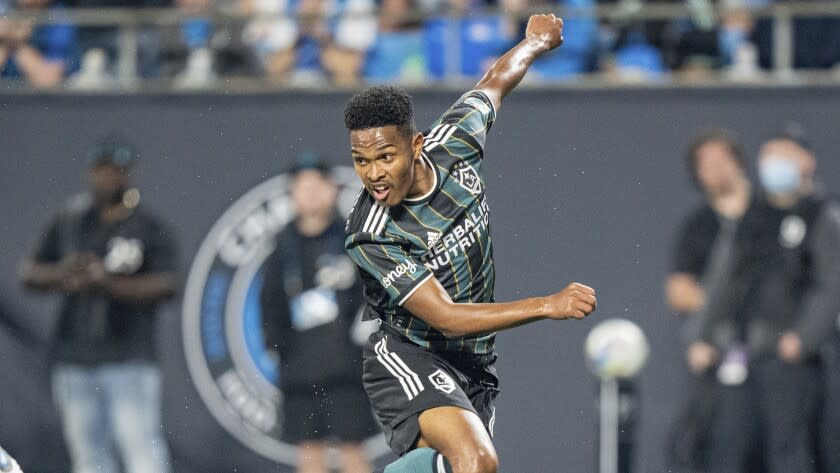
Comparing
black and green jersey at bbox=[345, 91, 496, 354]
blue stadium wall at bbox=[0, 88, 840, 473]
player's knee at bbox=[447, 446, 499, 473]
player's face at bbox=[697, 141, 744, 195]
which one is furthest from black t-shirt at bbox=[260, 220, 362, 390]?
player's knee at bbox=[447, 446, 499, 473]

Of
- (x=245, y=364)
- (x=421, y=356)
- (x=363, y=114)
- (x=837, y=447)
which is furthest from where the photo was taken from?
(x=245, y=364)

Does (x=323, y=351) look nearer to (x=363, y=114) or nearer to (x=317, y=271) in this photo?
(x=317, y=271)

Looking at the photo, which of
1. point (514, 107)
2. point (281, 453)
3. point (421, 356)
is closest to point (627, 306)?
point (514, 107)

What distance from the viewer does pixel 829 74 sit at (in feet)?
29.6

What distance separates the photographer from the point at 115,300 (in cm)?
Result: 959

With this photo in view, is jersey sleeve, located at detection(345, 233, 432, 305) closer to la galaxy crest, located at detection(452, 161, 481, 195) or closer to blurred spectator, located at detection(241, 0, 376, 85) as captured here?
la galaxy crest, located at detection(452, 161, 481, 195)

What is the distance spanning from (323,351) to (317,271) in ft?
1.79

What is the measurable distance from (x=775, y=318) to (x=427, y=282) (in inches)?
Result: 166

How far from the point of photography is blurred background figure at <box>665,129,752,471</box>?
899 centimetres

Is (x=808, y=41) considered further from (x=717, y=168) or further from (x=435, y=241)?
(x=435, y=241)

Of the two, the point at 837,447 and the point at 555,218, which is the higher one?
the point at 555,218

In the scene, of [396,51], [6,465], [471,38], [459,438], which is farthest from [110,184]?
[459,438]

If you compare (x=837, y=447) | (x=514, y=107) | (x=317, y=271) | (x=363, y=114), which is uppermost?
(x=363, y=114)

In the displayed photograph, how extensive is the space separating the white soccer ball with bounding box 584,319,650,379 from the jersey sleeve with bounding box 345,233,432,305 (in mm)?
3841
